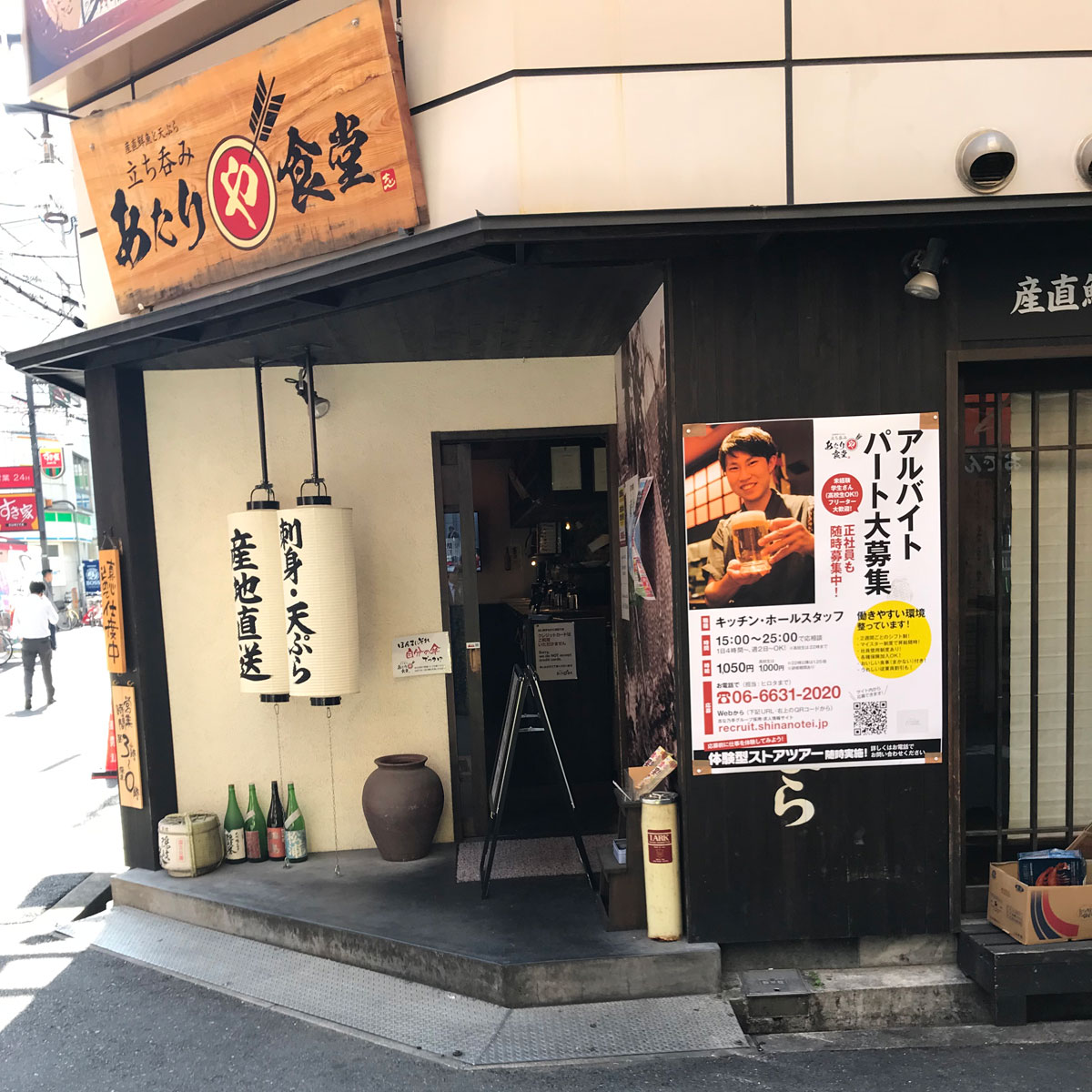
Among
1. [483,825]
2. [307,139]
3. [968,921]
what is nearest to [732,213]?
[307,139]

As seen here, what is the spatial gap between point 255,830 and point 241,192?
4352 millimetres

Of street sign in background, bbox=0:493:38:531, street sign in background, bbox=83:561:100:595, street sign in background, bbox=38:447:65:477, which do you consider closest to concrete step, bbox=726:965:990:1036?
street sign in background, bbox=0:493:38:531

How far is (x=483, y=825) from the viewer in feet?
20.3

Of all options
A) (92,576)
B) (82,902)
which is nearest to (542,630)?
(82,902)

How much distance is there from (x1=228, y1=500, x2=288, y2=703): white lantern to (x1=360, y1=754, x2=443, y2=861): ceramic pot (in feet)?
3.04

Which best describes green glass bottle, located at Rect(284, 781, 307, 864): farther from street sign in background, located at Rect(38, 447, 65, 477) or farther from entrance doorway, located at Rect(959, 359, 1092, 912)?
street sign in background, located at Rect(38, 447, 65, 477)

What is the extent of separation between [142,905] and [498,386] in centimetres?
448

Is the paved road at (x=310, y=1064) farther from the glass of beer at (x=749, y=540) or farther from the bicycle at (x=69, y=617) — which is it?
the bicycle at (x=69, y=617)

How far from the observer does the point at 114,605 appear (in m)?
5.77

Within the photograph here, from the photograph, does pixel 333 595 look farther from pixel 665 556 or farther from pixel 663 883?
pixel 663 883

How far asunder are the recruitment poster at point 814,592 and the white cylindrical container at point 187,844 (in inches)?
145

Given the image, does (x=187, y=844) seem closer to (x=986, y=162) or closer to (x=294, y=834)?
(x=294, y=834)

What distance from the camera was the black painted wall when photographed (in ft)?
13.5

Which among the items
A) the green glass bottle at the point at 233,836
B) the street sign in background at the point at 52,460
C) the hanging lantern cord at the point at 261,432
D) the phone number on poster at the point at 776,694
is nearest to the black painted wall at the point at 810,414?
the phone number on poster at the point at 776,694
